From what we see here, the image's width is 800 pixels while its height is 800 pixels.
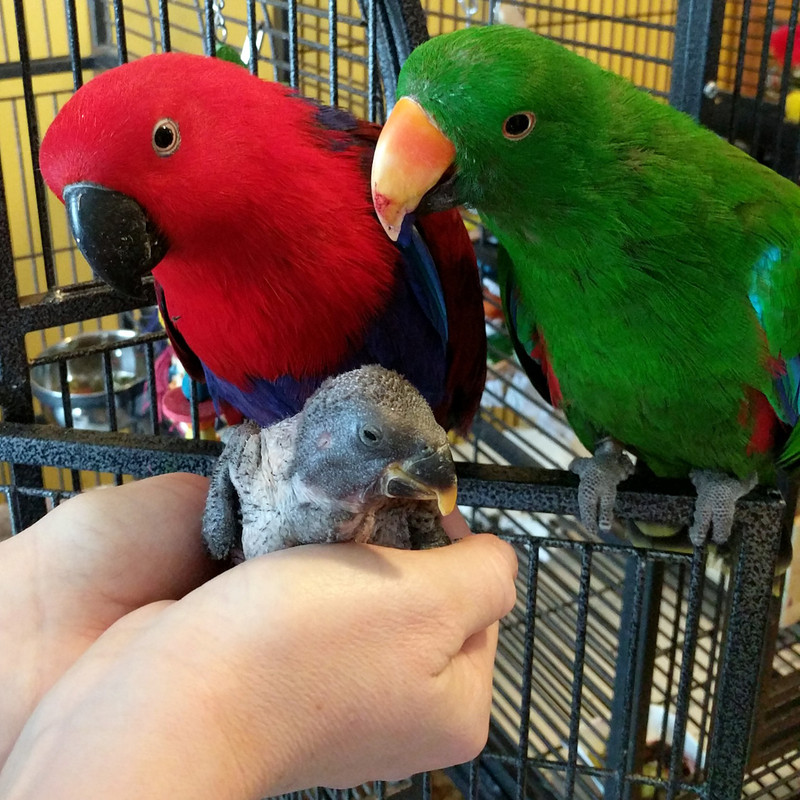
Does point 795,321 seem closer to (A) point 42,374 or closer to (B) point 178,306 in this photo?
(B) point 178,306

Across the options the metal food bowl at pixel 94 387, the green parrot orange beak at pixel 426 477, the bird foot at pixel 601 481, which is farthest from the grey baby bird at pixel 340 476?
the metal food bowl at pixel 94 387

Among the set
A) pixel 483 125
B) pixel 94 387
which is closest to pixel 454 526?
pixel 483 125

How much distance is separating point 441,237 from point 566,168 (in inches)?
6.2

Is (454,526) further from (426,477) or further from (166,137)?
(166,137)

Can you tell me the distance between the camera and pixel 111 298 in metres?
0.72

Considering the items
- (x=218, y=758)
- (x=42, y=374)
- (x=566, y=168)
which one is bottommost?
(x=42, y=374)

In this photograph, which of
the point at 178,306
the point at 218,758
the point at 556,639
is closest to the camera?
the point at 218,758

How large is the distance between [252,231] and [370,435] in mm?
211

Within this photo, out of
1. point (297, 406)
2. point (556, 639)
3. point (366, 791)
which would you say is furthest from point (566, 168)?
point (556, 639)

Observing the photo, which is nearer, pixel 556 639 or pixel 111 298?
pixel 111 298

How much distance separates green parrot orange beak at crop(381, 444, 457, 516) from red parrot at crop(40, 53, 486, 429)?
0.68ft

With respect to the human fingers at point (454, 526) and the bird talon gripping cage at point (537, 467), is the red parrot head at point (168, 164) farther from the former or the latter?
the human fingers at point (454, 526)

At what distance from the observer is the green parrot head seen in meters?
0.52

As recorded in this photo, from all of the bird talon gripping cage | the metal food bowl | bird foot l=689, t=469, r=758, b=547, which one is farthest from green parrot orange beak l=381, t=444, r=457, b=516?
the metal food bowl
